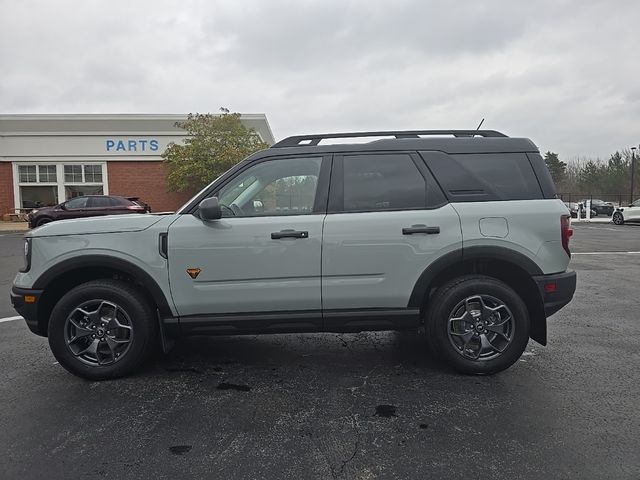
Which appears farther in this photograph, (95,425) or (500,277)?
(500,277)

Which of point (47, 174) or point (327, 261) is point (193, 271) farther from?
point (47, 174)

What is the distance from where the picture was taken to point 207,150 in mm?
23016

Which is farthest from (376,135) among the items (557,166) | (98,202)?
(557,166)

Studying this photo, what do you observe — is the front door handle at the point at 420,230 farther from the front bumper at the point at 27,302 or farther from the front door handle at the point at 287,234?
the front bumper at the point at 27,302

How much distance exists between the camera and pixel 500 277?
393cm

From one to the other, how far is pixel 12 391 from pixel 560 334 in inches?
204

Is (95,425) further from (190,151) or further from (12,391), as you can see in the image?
(190,151)

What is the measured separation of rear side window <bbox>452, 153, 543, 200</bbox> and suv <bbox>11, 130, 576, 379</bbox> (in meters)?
0.01

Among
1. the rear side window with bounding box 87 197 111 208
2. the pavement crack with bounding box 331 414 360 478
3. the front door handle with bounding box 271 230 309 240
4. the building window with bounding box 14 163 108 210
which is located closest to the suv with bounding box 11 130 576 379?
the front door handle with bounding box 271 230 309 240

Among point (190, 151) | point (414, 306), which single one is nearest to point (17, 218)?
point (190, 151)

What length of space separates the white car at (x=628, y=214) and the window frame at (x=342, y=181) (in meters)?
25.2

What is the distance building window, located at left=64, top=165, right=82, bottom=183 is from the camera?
2603cm

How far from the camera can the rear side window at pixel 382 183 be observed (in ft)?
12.3

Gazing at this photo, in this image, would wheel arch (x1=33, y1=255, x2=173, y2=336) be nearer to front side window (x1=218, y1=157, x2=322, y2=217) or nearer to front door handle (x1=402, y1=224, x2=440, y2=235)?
front side window (x1=218, y1=157, x2=322, y2=217)
